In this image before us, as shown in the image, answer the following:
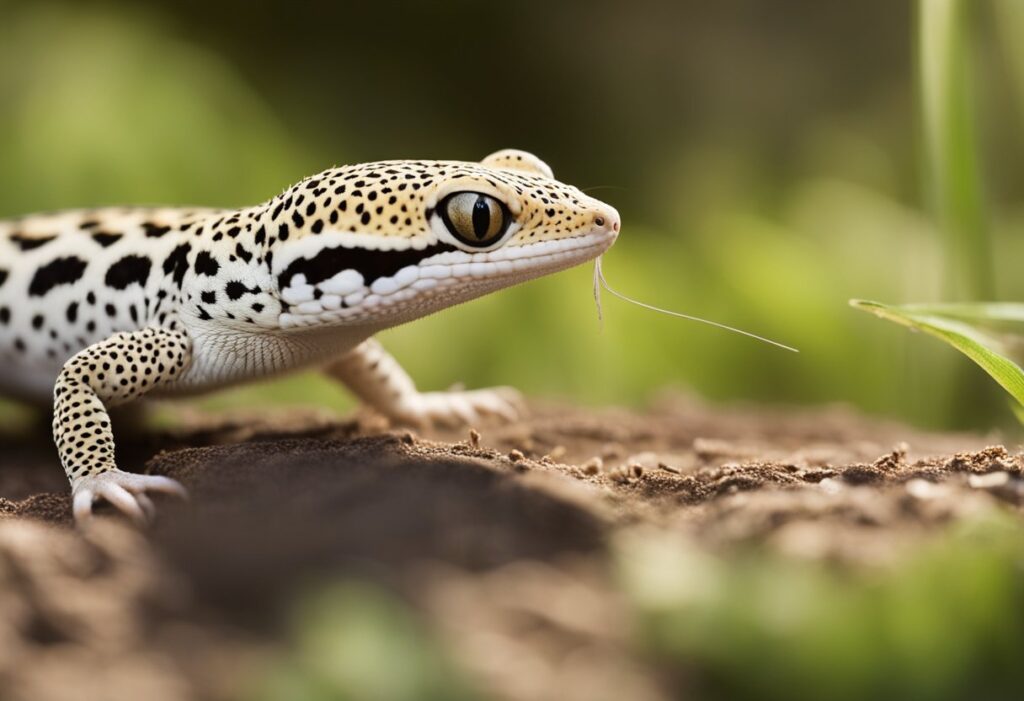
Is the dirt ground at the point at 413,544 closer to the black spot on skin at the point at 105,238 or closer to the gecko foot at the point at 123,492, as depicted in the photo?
the gecko foot at the point at 123,492

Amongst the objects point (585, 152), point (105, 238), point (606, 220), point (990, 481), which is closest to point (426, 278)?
point (606, 220)

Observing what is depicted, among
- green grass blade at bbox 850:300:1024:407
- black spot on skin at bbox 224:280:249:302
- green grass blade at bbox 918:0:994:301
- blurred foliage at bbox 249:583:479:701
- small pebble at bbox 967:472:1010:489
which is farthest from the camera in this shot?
green grass blade at bbox 918:0:994:301

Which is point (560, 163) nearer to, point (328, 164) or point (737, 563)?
point (328, 164)

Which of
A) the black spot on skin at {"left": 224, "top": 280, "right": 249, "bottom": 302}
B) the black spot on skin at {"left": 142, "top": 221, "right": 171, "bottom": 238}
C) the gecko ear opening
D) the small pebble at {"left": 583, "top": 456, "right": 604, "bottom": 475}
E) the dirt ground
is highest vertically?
the gecko ear opening

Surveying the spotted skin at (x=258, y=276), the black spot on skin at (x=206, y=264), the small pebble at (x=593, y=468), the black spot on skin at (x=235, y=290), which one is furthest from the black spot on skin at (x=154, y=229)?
the small pebble at (x=593, y=468)

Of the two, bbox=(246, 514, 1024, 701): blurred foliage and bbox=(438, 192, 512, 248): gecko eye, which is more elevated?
bbox=(438, 192, 512, 248): gecko eye

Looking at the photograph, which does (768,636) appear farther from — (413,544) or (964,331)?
(964,331)

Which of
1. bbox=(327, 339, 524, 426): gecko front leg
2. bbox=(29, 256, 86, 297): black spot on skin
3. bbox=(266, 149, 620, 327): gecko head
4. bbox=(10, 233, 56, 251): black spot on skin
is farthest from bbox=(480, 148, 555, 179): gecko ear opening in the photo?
bbox=(10, 233, 56, 251): black spot on skin

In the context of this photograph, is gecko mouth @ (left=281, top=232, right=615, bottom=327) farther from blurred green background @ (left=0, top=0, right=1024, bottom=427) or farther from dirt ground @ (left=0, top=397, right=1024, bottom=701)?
blurred green background @ (left=0, top=0, right=1024, bottom=427)
